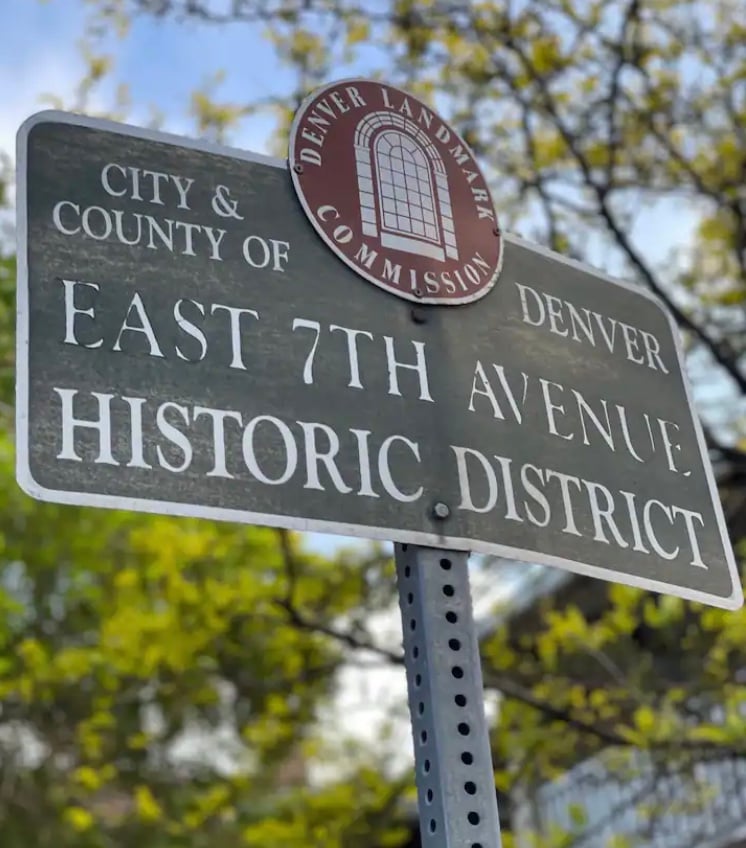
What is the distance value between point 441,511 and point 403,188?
2.08ft

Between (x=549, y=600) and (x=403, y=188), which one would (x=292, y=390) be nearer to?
(x=403, y=188)

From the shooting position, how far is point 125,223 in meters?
1.78

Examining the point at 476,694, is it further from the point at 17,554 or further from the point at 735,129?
the point at 17,554

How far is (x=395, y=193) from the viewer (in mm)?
1985

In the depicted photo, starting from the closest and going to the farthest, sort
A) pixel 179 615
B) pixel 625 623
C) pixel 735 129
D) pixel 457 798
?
pixel 457 798 → pixel 625 623 → pixel 179 615 → pixel 735 129

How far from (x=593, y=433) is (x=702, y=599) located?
13.7 inches

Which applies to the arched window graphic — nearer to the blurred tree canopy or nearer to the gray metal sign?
the gray metal sign

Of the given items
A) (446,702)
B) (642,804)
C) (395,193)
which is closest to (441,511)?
(446,702)

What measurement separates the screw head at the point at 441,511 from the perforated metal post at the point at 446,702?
0.17 ft

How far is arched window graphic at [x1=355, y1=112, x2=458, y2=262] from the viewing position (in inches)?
76.5

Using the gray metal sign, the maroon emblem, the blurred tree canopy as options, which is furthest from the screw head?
the blurred tree canopy

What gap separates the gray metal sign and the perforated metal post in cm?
7

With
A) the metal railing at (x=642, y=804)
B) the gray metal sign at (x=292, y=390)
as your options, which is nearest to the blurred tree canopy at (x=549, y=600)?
the metal railing at (x=642, y=804)

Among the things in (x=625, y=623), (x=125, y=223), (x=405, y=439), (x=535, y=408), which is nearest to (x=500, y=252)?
(x=535, y=408)
